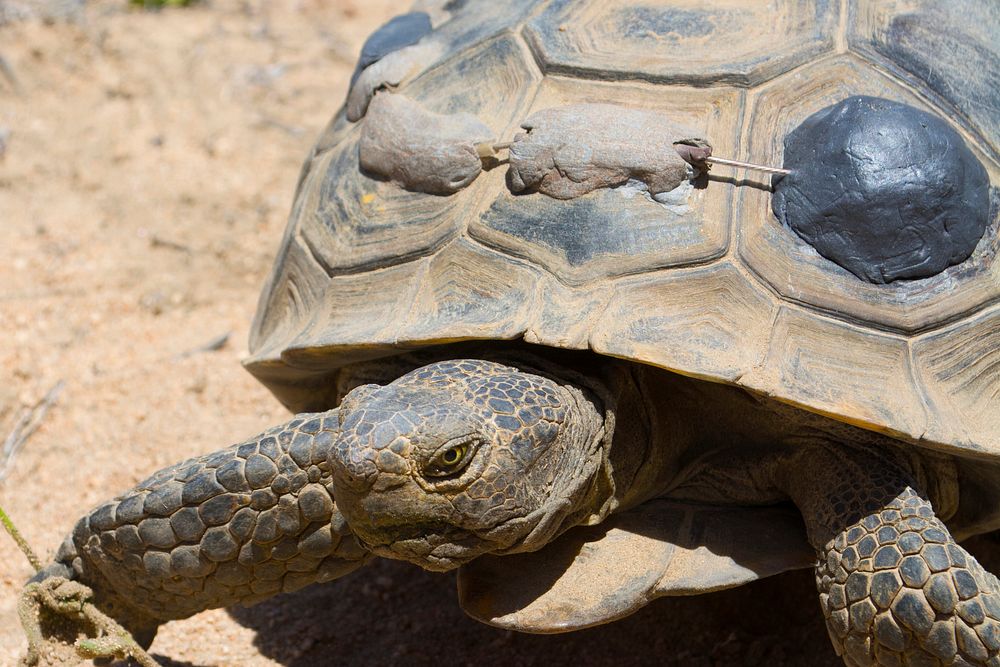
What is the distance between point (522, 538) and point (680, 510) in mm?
530

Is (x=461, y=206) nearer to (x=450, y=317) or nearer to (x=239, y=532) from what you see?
(x=450, y=317)

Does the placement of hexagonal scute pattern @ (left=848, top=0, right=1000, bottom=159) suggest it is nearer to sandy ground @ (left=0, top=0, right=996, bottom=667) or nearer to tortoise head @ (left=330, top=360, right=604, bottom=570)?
tortoise head @ (left=330, top=360, right=604, bottom=570)

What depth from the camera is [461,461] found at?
7.66 feet

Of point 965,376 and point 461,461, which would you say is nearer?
point 461,461

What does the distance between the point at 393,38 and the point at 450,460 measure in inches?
70.8

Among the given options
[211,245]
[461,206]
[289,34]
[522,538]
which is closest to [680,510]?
[522,538]

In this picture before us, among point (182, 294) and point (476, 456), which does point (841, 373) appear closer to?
point (476, 456)

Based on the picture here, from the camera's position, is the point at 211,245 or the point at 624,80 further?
the point at 211,245

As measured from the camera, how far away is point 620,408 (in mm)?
2738

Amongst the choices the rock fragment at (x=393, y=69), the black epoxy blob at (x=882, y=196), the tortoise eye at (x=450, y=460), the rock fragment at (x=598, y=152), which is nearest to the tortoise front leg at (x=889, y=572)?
the black epoxy blob at (x=882, y=196)

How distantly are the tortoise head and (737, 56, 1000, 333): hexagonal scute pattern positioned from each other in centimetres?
56

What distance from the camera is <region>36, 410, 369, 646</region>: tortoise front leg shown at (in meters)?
2.60

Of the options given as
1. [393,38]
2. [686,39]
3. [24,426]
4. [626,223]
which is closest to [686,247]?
[626,223]

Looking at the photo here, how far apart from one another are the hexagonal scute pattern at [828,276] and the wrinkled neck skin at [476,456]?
47 cm
